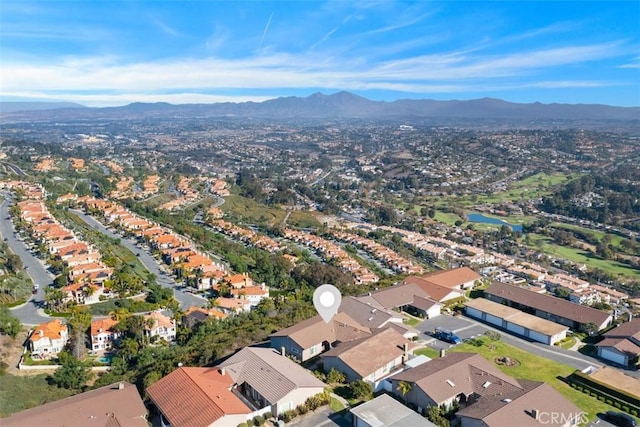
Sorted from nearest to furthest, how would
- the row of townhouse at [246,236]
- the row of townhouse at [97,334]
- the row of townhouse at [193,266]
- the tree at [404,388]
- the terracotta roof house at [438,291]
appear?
the tree at [404,388] < the row of townhouse at [97,334] < the terracotta roof house at [438,291] < the row of townhouse at [193,266] < the row of townhouse at [246,236]

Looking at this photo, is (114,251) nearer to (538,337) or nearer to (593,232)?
(538,337)

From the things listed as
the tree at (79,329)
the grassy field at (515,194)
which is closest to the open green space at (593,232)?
the grassy field at (515,194)

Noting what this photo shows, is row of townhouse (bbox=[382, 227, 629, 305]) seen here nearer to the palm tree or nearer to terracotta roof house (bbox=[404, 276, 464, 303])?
terracotta roof house (bbox=[404, 276, 464, 303])

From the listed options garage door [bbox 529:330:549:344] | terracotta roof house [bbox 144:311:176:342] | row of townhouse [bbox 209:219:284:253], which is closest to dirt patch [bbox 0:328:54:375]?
terracotta roof house [bbox 144:311:176:342]

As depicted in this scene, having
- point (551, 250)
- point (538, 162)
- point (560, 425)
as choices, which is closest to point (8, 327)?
point (560, 425)

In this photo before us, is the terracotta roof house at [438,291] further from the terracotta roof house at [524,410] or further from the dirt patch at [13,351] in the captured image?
the dirt patch at [13,351]

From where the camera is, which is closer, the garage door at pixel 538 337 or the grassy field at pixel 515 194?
the garage door at pixel 538 337
